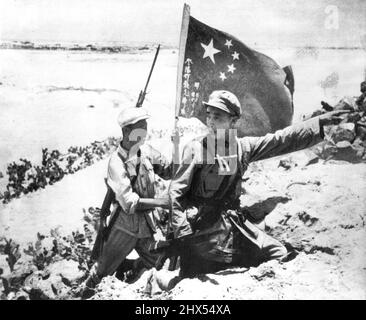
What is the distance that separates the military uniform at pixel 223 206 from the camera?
540 cm

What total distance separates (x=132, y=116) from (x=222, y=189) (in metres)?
1.10

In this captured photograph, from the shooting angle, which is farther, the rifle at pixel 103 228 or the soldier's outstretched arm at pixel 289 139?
the rifle at pixel 103 228

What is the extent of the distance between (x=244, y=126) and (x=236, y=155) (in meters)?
0.36

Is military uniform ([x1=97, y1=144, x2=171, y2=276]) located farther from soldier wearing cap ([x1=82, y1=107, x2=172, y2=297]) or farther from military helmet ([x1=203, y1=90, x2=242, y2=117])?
military helmet ([x1=203, y1=90, x2=242, y2=117])

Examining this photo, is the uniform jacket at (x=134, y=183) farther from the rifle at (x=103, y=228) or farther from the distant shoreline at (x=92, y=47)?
the distant shoreline at (x=92, y=47)

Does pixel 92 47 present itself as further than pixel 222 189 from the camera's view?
Yes

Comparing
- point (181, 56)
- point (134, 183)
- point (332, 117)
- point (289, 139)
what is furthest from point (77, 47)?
point (332, 117)

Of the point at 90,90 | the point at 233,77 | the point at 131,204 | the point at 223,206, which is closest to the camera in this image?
the point at 131,204

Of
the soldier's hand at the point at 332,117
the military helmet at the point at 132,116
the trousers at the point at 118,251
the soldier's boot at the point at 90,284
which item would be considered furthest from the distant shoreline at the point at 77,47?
the soldier's boot at the point at 90,284

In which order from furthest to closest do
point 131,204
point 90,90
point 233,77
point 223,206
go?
point 90,90, point 233,77, point 223,206, point 131,204

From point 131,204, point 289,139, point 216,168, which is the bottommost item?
point 131,204

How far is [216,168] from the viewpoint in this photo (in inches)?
213

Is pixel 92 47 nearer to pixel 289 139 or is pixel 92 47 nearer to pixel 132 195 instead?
pixel 132 195

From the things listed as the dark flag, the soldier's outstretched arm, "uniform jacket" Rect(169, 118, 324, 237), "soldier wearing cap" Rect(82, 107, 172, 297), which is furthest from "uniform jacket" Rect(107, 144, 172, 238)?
the soldier's outstretched arm
